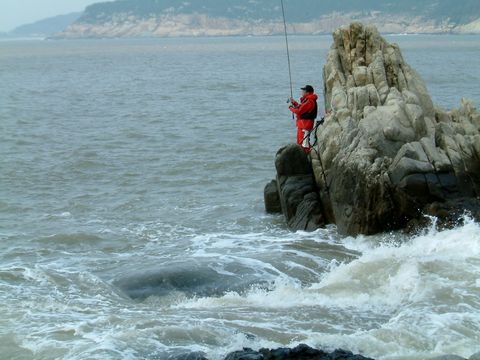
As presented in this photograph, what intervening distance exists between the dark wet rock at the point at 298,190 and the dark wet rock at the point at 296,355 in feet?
22.0

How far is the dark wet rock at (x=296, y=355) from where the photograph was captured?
33.0ft

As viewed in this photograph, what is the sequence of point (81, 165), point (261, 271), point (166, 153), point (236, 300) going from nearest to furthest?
point (236, 300) < point (261, 271) < point (81, 165) < point (166, 153)

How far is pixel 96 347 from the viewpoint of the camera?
1119cm

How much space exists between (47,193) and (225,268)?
25.8 feet

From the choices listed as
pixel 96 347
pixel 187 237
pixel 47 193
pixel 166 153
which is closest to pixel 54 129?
pixel 166 153

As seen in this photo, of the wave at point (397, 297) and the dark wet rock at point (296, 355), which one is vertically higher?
the dark wet rock at point (296, 355)

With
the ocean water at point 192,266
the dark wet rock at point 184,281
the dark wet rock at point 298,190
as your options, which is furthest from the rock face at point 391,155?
the dark wet rock at point 184,281

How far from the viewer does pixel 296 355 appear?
10.1m

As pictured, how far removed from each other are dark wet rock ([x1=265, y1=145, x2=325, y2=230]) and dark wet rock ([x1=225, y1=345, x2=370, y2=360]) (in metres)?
6.69

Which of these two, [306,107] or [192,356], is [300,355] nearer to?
[192,356]

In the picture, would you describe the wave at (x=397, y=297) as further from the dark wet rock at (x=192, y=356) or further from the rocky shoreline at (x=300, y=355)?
the dark wet rock at (x=192, y=356)

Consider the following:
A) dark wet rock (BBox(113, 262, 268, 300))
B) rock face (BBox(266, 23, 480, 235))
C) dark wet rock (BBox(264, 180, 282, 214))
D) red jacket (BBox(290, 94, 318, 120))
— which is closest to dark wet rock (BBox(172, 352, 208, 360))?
dark wet rock (BBox(113, 262, 268, 300))

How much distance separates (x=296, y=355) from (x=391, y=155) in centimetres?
679

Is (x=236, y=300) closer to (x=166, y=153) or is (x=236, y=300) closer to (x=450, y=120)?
(x=450, y=120)
